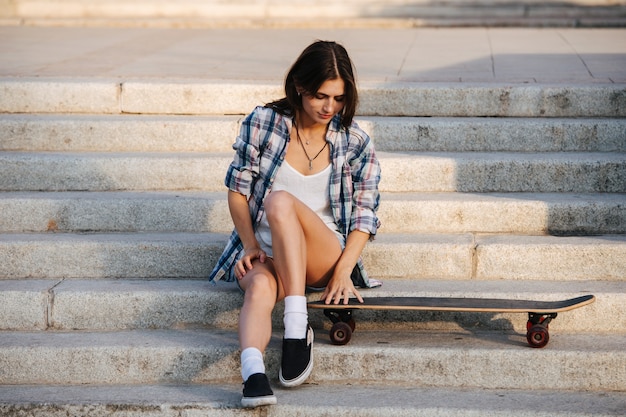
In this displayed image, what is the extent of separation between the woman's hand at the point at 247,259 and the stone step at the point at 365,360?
0.35 m

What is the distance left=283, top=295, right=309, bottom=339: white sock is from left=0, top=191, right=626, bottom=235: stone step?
3.74 ft

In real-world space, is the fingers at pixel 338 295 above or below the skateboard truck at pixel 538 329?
above

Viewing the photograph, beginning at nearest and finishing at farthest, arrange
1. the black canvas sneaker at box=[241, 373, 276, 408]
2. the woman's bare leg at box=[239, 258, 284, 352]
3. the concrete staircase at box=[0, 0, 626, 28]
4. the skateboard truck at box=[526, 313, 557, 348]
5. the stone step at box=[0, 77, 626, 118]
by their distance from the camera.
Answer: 1. the black canvas sneaker at box=[241, 373, 276, 408]
2. the woman's bare leg at box=[239, 258, 284, 352]
3. the skateboard truck at box=[526, 313, 557, 348]
4. the stone step at box=[0, 77, 626, 118]
5. the concrete staircase at box=[0, 0, 626, 28]

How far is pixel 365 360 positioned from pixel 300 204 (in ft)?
2.45

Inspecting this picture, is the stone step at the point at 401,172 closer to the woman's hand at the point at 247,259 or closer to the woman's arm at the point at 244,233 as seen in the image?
the woman's arm at the point at 244,233

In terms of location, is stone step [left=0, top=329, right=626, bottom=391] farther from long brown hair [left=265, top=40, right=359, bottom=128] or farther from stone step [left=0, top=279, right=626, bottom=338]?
long brown hair [left=265, top=40, right=359, bottom=128]

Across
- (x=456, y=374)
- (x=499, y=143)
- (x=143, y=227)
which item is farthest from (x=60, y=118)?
(x=456, y=374)

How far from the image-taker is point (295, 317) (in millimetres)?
3848

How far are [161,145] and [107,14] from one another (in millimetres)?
6935

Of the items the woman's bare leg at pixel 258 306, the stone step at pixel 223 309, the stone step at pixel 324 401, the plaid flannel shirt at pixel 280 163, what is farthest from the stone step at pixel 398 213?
the stone step at pixel 324 401

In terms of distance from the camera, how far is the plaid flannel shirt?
420 cm

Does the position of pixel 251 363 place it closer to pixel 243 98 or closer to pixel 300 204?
pixel 300 204

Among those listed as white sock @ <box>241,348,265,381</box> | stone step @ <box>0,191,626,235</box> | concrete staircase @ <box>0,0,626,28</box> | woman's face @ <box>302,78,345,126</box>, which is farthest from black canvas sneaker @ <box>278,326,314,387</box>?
concrete staircase @ <box>0,0,626,28</box>

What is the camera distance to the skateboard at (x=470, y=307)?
13.1 feet
